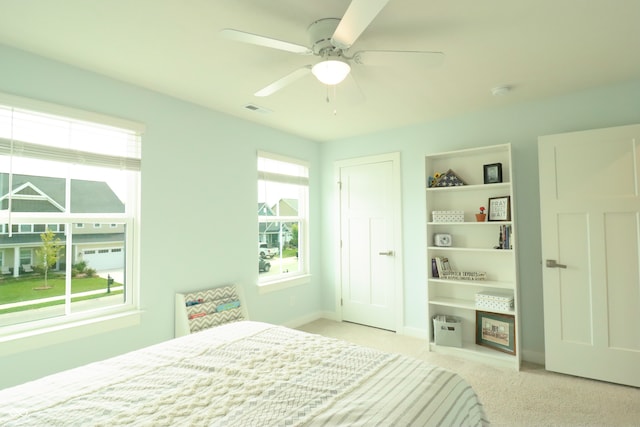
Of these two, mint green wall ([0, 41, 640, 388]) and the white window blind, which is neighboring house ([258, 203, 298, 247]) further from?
the white window blind

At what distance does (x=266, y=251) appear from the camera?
3930mm

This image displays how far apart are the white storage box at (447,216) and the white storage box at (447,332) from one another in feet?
3.41

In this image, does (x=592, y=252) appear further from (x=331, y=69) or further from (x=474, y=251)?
(x=331, y=69)

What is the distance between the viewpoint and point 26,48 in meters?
2.10

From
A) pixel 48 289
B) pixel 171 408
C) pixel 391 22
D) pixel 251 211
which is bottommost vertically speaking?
pixel 171 408

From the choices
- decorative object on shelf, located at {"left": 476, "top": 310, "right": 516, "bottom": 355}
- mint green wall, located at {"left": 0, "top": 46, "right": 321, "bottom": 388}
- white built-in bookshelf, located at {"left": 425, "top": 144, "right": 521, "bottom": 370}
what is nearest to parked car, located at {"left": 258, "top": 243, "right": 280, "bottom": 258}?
mint green wall, located at {"left": 0, "top": 46, "right": 321, "bottom": 388}

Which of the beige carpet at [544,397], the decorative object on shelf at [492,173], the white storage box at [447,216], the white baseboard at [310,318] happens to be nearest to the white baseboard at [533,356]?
the beige carpet at [544,397]

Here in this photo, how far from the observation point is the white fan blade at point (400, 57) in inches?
66.1

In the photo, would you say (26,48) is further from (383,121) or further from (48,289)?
(383,121)

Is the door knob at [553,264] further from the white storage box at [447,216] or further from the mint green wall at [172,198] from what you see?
the mint green wall at [172,198]

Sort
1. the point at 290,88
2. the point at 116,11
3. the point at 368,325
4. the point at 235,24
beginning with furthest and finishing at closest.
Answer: the point at 368,325 < the point at 290,88 < the point at 235,24 < the point at 116,11

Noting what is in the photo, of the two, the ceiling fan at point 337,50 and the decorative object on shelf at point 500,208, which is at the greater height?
the ceiling fan at point 337,50

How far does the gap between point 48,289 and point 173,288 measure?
86cm

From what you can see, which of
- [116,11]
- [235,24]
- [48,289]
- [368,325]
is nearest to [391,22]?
[235,24]
